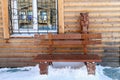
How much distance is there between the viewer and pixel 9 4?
6.48 metres

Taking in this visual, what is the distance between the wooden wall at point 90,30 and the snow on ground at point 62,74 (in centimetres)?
32

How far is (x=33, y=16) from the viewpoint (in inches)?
260

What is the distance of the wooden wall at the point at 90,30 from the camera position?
633 cm

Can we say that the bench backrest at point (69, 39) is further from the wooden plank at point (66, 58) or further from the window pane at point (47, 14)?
the window pane at point (47, 14)

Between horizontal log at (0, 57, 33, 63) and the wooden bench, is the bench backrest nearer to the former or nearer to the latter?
the wooden bench

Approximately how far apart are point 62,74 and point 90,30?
126cm

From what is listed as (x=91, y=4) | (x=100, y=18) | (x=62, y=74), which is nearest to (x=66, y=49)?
(x=62, y=74)

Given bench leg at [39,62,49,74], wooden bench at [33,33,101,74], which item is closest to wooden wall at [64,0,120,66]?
wooden bench at [33,33,101,74]

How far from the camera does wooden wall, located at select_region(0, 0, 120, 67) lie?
633 centimetres

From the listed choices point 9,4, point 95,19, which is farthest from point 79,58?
point 9,4

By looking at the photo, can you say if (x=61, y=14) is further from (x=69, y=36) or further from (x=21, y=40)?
(x=21, y=40)

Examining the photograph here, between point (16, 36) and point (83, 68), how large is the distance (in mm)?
1677

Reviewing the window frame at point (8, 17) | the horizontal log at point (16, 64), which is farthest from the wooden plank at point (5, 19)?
the horizontal log at point (16, 64)

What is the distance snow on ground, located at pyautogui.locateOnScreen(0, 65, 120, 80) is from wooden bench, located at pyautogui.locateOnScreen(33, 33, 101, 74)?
134 mm
